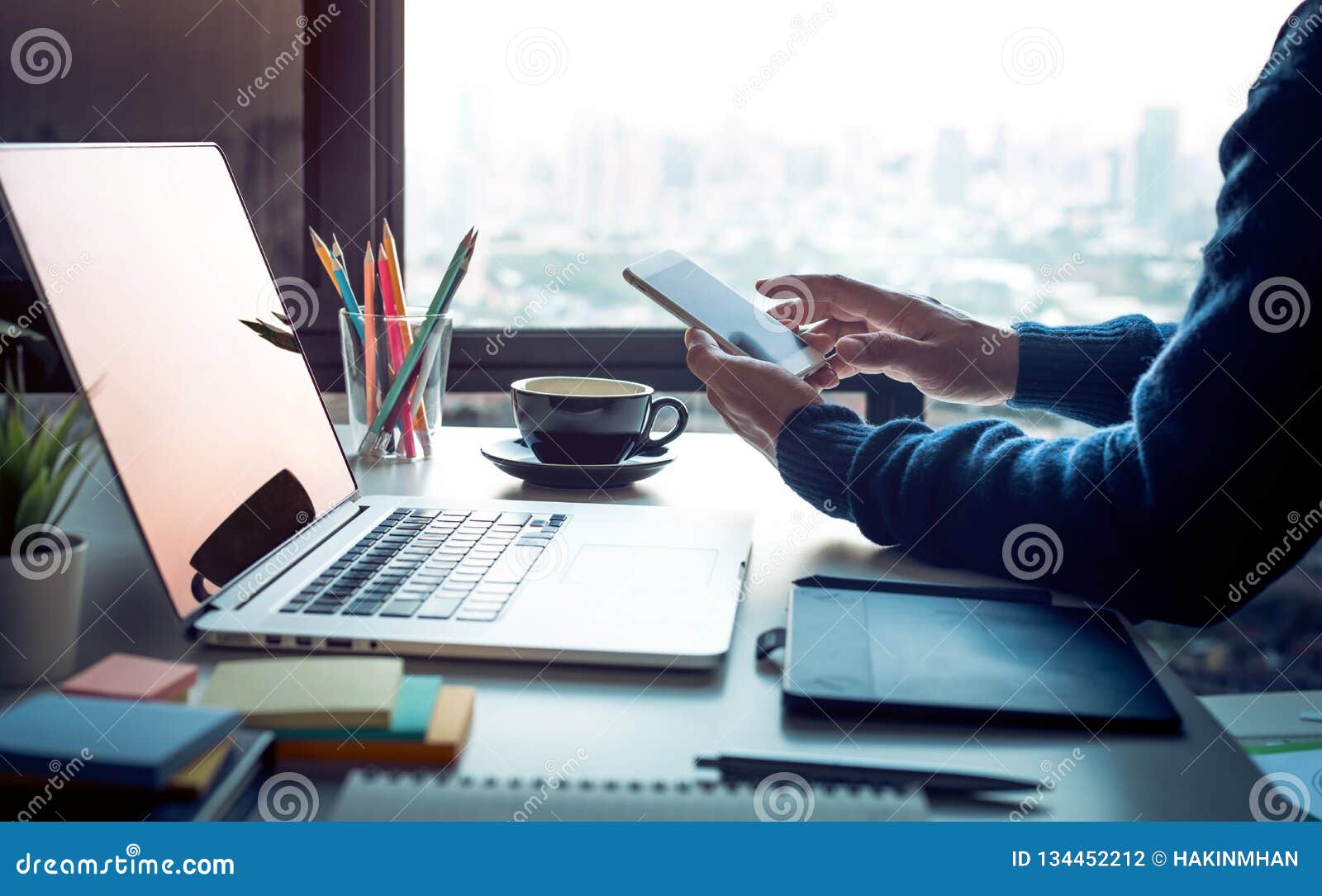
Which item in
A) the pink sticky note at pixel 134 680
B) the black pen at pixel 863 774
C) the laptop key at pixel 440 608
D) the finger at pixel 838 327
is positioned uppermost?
the finger at pixel 838 327

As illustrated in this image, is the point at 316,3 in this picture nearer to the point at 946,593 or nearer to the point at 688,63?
the point at 688,63

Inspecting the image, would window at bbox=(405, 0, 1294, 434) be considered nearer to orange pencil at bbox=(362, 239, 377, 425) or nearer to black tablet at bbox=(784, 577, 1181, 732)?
orange pencil at bbox=(362, 239, 377, 425)

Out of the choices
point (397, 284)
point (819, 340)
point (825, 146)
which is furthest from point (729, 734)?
point (825, 146)

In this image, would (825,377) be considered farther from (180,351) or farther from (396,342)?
(180,351)

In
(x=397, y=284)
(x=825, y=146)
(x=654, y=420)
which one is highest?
(x=825, y=146)

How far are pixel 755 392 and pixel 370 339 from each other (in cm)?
41

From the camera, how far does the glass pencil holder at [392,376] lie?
1.11 metres

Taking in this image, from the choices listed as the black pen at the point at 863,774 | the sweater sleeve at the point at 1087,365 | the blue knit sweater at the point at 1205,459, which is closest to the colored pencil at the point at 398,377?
the blue knit sweater at the point at 1205,459

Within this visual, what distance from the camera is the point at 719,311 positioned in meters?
1.02

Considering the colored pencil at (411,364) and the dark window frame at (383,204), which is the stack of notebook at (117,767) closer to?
the colored pencil at (411,364)

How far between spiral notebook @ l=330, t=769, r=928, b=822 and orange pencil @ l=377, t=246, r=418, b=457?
0.70m

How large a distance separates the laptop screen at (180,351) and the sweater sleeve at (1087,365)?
0.65 m

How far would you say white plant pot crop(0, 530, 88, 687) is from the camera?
55 centimetres
